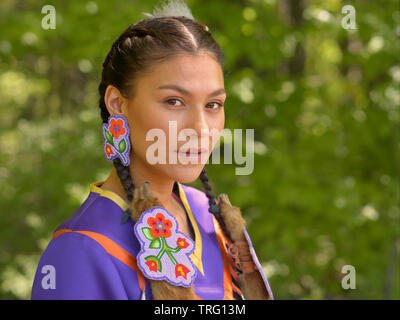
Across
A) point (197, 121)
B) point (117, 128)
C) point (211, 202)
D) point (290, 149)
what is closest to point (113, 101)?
point (117, 128)

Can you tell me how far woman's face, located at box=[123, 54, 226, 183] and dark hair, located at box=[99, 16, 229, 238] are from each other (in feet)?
0.10

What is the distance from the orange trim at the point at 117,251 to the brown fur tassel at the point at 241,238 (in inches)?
17.8

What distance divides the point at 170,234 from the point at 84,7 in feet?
9.13

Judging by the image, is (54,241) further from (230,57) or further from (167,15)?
(230,57)

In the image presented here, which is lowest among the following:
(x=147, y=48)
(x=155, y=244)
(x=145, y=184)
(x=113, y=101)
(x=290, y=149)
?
(x=155, y=244)

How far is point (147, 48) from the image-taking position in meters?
1.49

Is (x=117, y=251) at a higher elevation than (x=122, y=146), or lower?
lower

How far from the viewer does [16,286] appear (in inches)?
175

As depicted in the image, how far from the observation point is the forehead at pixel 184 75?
1.42 m

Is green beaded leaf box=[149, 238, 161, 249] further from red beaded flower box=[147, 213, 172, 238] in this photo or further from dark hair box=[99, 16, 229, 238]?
dark hair box=[99, 16, 229, 238]

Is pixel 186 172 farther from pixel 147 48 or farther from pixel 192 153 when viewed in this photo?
pixel 147 48

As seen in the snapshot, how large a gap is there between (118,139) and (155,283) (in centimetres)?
46

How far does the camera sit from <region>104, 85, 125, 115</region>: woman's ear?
1541mm
